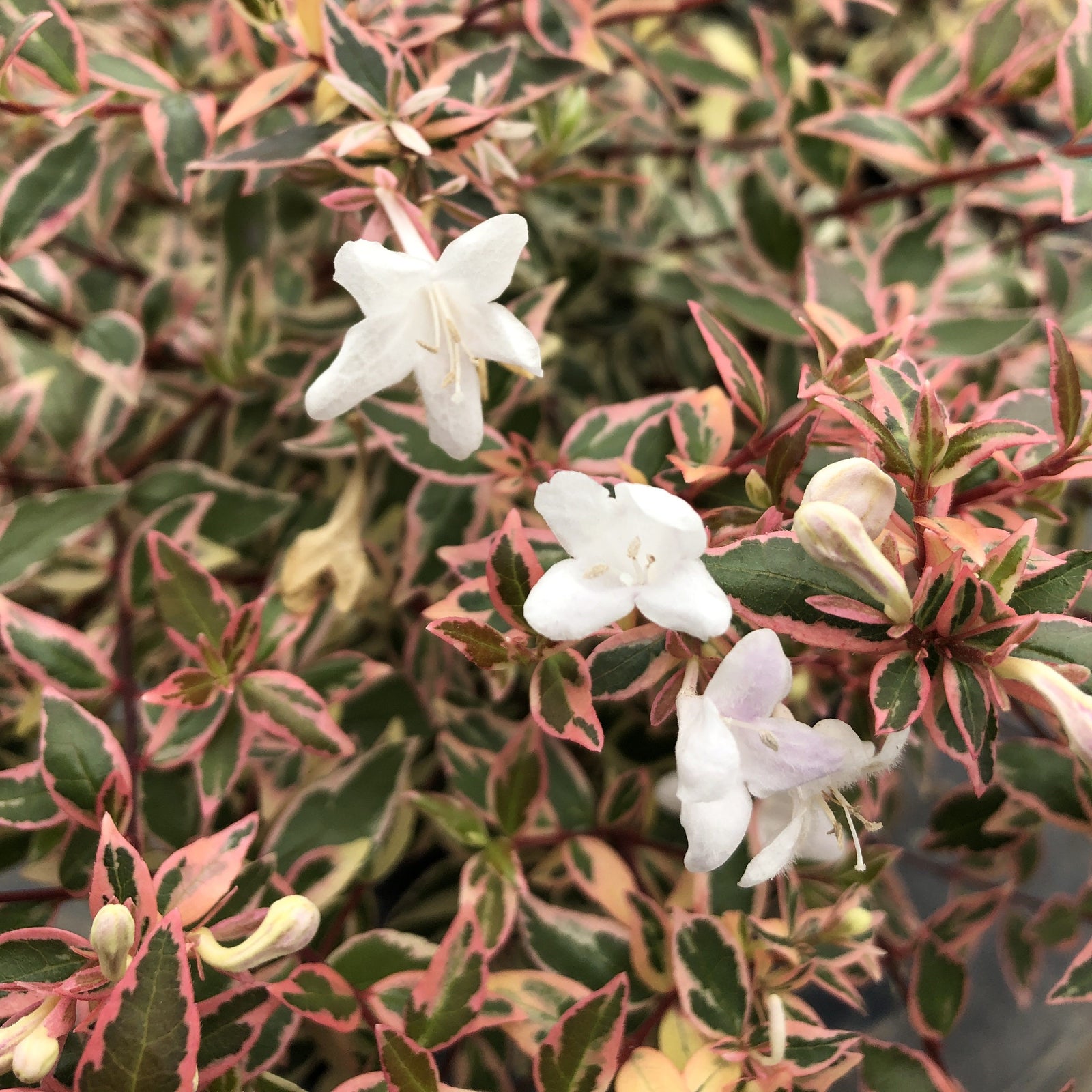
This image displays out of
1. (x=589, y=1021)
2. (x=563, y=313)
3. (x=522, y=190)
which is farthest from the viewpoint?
(x=563, y=313)

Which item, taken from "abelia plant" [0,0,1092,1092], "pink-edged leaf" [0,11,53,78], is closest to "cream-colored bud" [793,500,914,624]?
"abelia plant" [0,0,1092,1092]

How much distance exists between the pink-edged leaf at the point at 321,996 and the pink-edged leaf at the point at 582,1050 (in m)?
0.12

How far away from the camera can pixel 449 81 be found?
67cm

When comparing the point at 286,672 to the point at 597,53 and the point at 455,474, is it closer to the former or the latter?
the point at 455,474

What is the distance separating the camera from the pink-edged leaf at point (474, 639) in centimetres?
50

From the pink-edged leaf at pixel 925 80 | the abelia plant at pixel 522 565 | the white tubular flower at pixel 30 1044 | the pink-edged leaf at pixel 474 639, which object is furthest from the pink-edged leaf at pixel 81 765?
the pink-edged leaf at pixel 925 80

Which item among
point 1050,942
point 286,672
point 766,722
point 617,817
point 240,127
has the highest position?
point 240,127

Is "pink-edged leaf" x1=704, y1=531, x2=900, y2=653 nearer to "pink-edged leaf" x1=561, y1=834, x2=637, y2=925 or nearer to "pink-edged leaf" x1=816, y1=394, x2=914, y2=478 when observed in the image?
"pink-edged leaf" x1=816, y1=394, x2=914, y2=478

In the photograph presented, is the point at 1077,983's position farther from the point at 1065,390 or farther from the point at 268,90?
the point at 268,90

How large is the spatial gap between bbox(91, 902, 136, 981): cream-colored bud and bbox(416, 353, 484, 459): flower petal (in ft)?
0.98

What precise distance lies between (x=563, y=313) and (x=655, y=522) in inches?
22.8

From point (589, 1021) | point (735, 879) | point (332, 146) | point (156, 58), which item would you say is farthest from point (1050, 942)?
point (156, 58)

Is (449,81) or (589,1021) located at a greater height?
(449,81)

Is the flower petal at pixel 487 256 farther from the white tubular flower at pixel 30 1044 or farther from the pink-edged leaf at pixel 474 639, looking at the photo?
the white tubular flower at pixel 30 1044
